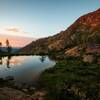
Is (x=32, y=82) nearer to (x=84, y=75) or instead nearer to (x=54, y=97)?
(x=84, y=75)

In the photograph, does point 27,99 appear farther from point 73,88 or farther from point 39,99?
point 73,88

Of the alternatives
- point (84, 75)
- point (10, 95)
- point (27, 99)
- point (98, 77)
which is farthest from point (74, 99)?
point (84, 75)

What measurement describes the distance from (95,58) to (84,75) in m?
38.1

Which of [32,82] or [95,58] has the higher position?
[95,58]

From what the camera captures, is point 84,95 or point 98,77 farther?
point 98,77

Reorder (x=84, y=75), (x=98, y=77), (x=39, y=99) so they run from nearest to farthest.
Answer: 1. (x=39, y=99)
2. (x=98, y=77)
3. (x=84, y=75)

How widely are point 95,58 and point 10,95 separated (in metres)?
71.2

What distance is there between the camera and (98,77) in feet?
187

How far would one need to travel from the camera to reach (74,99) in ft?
123

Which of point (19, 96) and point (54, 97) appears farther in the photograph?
point (54, 97)

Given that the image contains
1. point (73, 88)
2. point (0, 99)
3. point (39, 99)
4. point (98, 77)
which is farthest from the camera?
point (98, 77)

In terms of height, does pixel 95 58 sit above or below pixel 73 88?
above

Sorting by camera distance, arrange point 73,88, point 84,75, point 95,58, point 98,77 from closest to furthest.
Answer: point 73,88
point 98,77
point 84,75
point 95,58

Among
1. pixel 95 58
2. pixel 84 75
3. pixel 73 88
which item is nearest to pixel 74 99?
pixel 73 88
